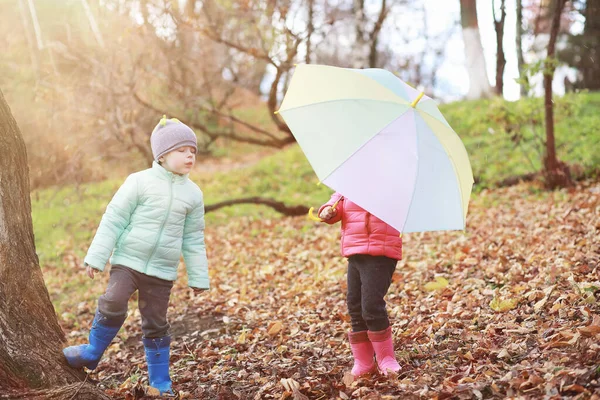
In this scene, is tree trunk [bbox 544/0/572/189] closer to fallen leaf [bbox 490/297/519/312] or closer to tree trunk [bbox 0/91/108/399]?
fallen leaf [bbox 490/297/519/312]

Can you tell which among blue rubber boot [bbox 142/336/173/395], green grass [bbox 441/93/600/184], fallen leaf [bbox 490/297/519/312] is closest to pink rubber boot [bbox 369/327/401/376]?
fallen leaf [bbox 490/297/519/312]

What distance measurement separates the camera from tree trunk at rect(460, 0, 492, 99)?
605 inches

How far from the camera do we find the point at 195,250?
3.77 m

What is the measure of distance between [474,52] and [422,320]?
12.5 metres

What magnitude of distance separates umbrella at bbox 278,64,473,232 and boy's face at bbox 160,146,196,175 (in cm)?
68

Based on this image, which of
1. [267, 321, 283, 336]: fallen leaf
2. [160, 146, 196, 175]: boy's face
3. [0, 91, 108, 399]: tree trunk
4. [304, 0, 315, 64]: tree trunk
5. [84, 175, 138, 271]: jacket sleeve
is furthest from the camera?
[304, 0, 315, 64]: tree trunk

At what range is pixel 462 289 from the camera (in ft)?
16.8

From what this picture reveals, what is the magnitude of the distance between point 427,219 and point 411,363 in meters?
1.10

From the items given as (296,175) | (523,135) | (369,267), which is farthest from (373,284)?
(296,175)

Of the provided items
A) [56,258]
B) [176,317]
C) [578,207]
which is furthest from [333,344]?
[56,258]

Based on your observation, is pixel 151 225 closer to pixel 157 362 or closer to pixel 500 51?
pixel 157 362

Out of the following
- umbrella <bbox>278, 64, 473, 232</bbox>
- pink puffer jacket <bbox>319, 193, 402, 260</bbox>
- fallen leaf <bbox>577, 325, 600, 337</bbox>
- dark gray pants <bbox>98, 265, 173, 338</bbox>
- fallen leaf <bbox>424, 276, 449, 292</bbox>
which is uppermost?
umbrella <bbox>278, 64, 473, 232</bbox>

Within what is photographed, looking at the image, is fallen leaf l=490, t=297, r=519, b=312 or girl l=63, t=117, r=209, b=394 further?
fallen leaf l=490, t=297, r=519, b=312

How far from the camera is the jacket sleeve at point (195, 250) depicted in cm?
371
